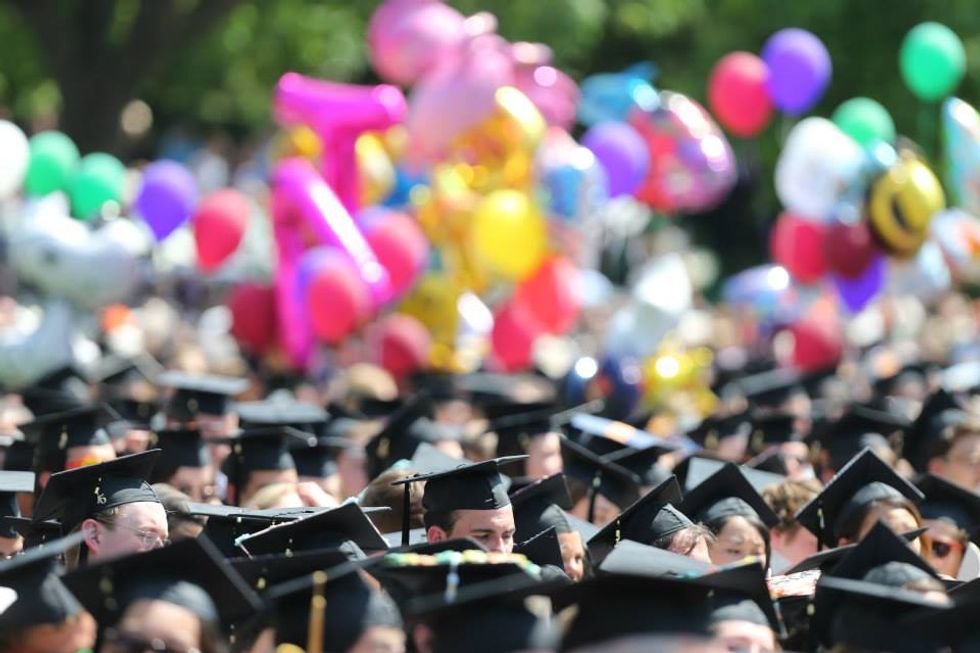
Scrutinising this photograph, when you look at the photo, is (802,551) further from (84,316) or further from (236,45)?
(236,45)

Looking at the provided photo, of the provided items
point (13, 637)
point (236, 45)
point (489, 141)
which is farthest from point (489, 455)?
point (236, 45)

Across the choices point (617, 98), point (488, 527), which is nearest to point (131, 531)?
point (488, 527)

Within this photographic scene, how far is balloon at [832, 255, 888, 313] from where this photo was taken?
13.0m

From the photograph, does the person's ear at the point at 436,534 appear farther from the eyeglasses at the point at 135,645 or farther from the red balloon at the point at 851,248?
the red balloon at the point at 851,248

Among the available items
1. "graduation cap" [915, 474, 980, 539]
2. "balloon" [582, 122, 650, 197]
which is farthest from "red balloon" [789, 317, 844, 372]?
"graduation cap" [915, 474, 980, 539]

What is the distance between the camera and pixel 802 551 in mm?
6586

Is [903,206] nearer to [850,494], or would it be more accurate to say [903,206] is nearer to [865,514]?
[850,494]

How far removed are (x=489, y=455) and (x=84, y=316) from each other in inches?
170

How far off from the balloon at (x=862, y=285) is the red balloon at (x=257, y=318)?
14.3 ft

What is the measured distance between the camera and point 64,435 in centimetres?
696

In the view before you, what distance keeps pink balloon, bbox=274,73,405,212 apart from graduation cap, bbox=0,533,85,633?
8.42 metres

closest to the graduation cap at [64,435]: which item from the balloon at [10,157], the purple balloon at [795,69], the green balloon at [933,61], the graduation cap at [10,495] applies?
the graduation cap at [10,495]

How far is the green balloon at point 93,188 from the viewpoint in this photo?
496 inches

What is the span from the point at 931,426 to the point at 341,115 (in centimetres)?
596
